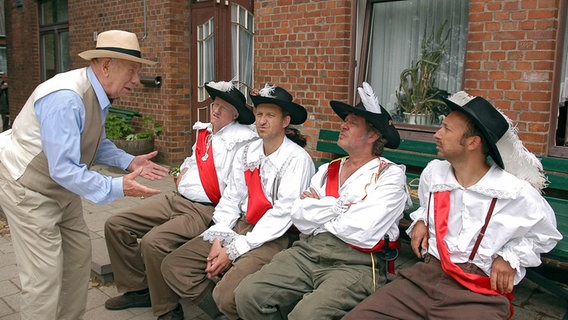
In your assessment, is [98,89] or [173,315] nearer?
[98,89]

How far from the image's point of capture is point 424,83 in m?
5.48

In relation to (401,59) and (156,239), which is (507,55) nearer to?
(401,59)

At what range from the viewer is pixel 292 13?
6180mm

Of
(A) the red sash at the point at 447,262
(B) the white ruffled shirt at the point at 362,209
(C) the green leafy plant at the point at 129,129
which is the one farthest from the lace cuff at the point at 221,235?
(C) the green leafy plant at the point at 129,129

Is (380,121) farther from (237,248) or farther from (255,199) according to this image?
(237,248)

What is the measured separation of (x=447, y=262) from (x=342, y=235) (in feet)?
2.00

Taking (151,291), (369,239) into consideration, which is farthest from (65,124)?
(369,239)

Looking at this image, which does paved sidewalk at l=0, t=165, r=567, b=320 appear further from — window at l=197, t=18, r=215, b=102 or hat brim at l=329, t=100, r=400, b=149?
window at l=197, t=18, r=215, b=102

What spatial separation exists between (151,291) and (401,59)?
358cm

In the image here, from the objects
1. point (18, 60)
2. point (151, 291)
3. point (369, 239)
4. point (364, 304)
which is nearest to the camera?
point (364, 304)

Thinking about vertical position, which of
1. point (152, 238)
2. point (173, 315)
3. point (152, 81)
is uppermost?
point (152, 81)

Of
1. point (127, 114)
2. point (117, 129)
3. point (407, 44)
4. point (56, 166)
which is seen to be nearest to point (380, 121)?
point (56, 166)

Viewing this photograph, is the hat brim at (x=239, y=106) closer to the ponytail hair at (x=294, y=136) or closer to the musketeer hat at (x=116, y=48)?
the ponytail hair at (x=294, y=136)

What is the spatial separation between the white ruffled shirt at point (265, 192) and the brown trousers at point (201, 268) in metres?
0.07
